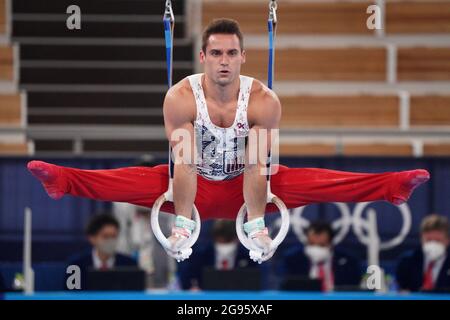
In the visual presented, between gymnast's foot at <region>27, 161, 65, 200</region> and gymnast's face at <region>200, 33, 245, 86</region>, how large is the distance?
0.93 metres

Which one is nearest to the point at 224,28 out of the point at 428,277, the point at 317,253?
the point at 317,253

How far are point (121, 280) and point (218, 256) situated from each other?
1266 mm

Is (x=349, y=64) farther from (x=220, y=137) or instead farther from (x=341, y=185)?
(x=220, y=137)

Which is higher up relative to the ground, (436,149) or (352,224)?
(436,149)

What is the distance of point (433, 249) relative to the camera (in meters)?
7.92

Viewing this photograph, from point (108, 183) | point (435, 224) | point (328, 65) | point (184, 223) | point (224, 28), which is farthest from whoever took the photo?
point (328, 65)

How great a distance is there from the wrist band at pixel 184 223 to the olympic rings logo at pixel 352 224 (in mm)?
2546

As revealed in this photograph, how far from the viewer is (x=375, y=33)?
9555 mm

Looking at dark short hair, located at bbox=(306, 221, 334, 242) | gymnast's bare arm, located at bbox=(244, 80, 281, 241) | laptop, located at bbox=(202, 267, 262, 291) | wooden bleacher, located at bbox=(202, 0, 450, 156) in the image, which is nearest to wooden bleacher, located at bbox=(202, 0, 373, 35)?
wooden bleacher, located at bbox=(202, 0, 450, 156)

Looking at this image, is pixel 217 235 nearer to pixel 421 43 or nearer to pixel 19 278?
pixel 19 278

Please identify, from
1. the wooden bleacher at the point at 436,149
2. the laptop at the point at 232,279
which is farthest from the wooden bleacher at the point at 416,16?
the laptop at the point at 232,279

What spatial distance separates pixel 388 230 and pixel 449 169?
64cm

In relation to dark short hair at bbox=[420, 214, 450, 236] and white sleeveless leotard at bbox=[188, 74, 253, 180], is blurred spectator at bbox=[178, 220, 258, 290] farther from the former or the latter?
white sleeveless leotard at bbox=[188, 74, 253, 180]
